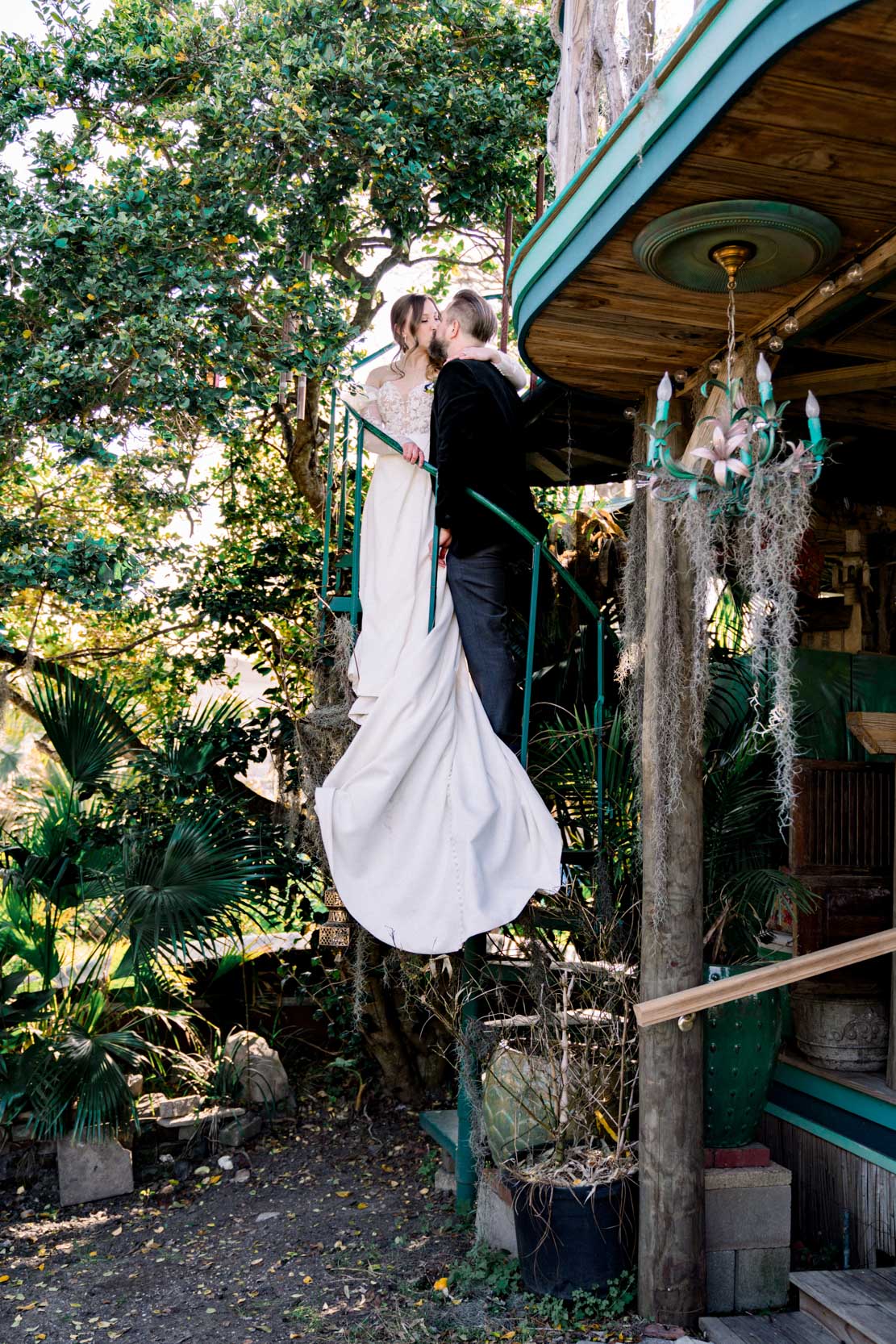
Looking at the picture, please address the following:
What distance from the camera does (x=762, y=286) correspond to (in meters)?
3.46

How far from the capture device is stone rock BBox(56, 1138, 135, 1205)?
19.3 feet

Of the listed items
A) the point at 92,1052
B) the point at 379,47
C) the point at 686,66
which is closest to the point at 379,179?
the point at 379,47

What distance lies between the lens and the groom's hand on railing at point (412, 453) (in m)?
4.93

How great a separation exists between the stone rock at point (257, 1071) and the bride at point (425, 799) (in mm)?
2789

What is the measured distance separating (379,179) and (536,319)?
360 centimetres

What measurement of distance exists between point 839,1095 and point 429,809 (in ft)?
6.53

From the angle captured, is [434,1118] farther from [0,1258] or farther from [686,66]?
[686,66]

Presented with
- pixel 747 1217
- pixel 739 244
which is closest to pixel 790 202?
pixel 739 244

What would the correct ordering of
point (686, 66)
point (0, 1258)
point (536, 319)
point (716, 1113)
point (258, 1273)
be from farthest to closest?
point (0, 1258)
point (258, 1273)
point (716, 1113)
point (536, 319)
point (686, 66)

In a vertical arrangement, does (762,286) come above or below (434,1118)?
above

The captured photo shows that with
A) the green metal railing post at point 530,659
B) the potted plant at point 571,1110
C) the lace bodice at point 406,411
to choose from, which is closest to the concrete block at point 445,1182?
the potted plant at point 571,1110

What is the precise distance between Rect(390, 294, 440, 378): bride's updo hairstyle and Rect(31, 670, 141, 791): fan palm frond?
2.71 metres

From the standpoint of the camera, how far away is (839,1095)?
4590 mm

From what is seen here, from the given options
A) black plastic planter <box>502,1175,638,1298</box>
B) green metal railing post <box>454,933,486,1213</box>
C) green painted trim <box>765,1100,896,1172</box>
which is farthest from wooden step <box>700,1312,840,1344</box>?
green metal railing post <box>454,933,486,1213</box>
